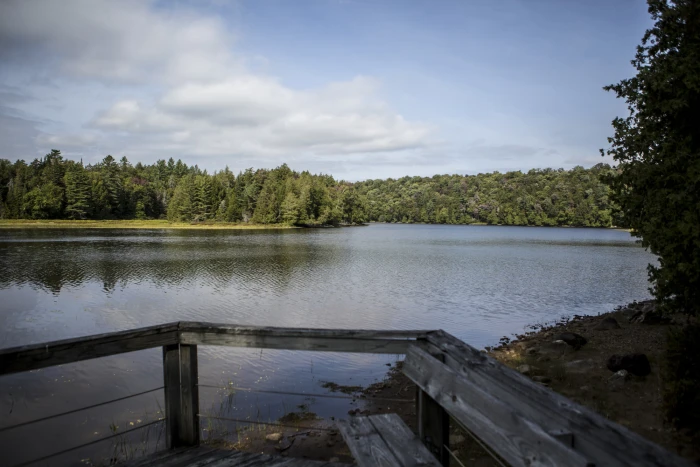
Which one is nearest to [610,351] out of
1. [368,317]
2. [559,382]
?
[559,382]

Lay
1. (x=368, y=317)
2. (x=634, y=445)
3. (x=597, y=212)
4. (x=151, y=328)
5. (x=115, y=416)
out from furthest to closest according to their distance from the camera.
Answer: (x=597, y=212) < (x=368, y=317) < (x=115, y=416) < (x=151, y=328) < (x=634, y=445)

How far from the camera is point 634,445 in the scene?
1772mm

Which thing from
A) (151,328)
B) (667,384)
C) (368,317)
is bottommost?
(368,317)

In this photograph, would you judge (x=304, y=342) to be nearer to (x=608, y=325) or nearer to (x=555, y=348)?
(x=555, y=348)

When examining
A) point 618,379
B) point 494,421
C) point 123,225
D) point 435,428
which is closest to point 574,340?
point 618,379

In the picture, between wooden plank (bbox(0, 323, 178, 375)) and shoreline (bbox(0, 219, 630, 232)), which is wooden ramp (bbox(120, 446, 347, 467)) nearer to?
wooden plank (bbox(0, 323, 178, 375))

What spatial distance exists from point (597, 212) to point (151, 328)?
538 ft

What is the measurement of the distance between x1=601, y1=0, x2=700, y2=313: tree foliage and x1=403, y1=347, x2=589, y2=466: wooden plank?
7.89 meters

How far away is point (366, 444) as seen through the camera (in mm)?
3344

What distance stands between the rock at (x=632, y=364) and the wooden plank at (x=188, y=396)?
893 cm

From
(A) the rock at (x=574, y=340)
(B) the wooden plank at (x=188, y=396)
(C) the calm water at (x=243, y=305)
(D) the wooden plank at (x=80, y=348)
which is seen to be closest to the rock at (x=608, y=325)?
(A) the rock at (x=574, y=340)

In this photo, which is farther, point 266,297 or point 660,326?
point 266,297

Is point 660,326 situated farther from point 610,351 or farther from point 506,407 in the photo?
point 506,407

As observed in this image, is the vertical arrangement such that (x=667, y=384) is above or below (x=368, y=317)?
above
